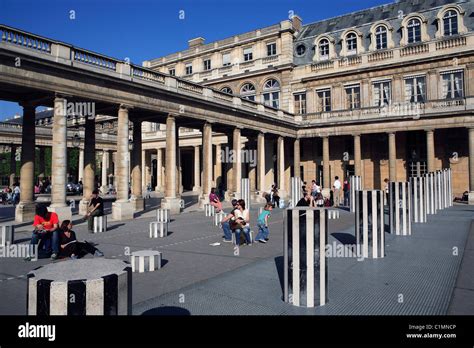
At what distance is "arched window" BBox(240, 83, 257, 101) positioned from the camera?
1558 inches

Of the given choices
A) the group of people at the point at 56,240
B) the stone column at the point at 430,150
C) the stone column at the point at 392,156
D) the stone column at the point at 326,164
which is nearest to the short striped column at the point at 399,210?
the group of people at the point at 56,240

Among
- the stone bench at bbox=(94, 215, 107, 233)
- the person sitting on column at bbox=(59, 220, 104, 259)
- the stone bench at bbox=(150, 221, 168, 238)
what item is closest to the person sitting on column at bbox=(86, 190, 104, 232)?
the stone bench at bbox=(94, 215, 107, 233)

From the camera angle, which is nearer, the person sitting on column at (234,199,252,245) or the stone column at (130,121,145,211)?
the person sitting on column at (234,199,252,245)

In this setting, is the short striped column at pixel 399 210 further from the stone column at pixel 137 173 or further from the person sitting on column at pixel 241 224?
the stone column at pixel 137 173

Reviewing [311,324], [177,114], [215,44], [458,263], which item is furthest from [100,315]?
[215,44]

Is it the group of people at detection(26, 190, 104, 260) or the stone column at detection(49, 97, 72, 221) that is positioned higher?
the stone column at detection(49, 97, 72, 221)

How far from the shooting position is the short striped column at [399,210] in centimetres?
1296

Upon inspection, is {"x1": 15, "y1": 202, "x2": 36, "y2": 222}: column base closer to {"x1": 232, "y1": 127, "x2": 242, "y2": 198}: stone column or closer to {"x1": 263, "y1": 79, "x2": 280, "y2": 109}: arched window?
{"x1": 232, "y1": 127, "x2": 242, "y2": 198}: stone column

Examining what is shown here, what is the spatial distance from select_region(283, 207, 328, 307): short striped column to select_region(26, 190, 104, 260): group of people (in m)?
5.68

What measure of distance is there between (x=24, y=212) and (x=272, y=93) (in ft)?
91.1

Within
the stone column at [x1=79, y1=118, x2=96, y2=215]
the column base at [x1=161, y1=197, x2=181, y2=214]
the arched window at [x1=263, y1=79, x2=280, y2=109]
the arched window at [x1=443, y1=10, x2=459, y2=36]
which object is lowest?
the column base at [x1=161, y1=197, x2=181, y2=214]

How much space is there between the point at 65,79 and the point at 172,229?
8259 mm

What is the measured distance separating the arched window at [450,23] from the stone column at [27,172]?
3296 cm

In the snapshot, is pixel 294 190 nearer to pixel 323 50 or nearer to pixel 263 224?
pixel 263 224
